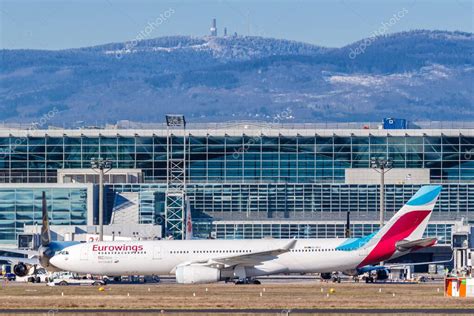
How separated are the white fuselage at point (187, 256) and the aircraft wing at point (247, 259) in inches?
18.9

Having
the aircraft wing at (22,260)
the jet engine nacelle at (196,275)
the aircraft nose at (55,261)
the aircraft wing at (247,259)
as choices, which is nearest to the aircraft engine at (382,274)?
the aircraft wing at (247,259)

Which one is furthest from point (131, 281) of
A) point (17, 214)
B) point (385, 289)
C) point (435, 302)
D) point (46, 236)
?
point (17, 214)

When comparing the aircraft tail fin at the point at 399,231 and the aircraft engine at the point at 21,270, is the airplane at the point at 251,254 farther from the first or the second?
the aircraft engine at the point at 21,270

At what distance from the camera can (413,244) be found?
119125 millimetres

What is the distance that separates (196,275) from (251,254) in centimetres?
449

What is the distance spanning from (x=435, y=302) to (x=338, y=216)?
338ft

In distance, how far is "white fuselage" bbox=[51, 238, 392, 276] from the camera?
393ft

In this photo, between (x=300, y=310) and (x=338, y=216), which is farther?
(x=338, y=216)

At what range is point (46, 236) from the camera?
128 metres

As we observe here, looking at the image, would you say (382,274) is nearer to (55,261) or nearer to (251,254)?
(251,254)

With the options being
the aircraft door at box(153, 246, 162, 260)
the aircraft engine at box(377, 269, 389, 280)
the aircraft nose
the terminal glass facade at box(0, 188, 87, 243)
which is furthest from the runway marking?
the terminal glass facade at box(0, 188, 87, 243)

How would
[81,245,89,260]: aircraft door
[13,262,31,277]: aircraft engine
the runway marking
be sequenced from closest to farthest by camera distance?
the runway marking → [81,245,89,260]: aircraft door → [13,262,31,277]: aircraft engine

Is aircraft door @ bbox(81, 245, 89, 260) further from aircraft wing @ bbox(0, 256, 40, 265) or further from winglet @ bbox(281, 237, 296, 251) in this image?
aircraft wing @ bbox(0, 256, 40, 265)

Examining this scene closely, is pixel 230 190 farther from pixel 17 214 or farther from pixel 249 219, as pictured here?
pixel 17 214
